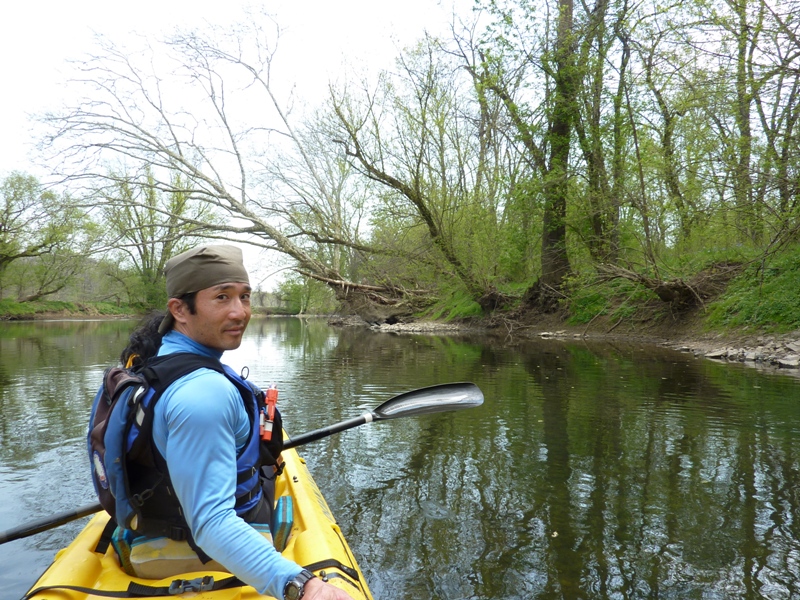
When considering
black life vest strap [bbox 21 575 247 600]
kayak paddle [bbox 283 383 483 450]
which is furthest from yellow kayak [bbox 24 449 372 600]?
kayak paddle [bbox 283 383 483 450]

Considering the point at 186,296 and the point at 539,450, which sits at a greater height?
the point at 186,296

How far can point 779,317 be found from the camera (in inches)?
416

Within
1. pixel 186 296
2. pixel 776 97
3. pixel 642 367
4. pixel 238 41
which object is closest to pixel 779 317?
pixel 642 367

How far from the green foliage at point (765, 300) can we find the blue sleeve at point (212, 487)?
458 inches

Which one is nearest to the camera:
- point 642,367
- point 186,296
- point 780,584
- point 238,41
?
point 186,296

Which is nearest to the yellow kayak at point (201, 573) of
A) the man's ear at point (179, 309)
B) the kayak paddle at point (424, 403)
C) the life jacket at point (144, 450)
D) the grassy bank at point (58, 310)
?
the life jacket at point (144, 450)

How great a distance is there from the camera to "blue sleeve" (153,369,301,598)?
132cm

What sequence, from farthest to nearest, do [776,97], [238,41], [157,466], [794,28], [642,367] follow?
[238,41] < [642,367] < [776,97] < [794,28] < [157,466]

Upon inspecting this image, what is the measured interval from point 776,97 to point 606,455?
6634 millimetres

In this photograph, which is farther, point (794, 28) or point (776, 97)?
point (776, 97)

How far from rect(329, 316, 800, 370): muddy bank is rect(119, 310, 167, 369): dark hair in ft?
33.0

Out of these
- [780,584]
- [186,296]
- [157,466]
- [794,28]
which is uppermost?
[794,28]

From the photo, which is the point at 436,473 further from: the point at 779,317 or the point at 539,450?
the point at 779,317

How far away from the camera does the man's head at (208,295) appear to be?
161 centimetres
